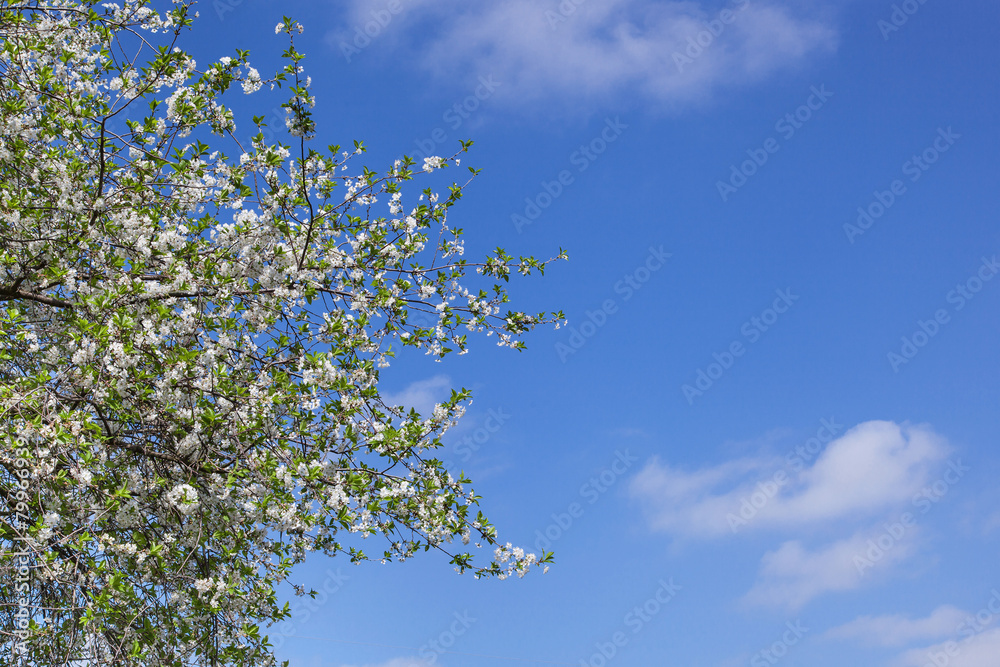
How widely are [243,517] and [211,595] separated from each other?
0.79m

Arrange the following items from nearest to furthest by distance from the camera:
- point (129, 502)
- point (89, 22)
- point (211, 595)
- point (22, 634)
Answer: point (22, 634), point (129, 502), point (211, 595), point (89, 22)

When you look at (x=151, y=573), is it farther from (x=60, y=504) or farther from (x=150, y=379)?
(x=150, y=379)

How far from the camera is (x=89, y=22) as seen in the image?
278 inches

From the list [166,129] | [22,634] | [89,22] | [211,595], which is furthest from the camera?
[89,22]

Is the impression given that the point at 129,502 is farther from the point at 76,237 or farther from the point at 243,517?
the point at 76,237

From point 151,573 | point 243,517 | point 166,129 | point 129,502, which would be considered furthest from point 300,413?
point 166,129

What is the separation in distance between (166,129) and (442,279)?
2.87 metres

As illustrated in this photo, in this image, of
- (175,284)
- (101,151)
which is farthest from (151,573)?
(101,151)

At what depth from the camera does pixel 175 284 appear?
6.01 meters

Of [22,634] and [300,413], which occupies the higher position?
[300,413]

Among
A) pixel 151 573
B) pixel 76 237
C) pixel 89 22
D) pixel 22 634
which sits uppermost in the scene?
pixel 89 22

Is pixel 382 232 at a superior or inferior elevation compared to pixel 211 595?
superior

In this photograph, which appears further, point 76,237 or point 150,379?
point 76,237

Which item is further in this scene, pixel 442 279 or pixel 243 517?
pixel 442 279
